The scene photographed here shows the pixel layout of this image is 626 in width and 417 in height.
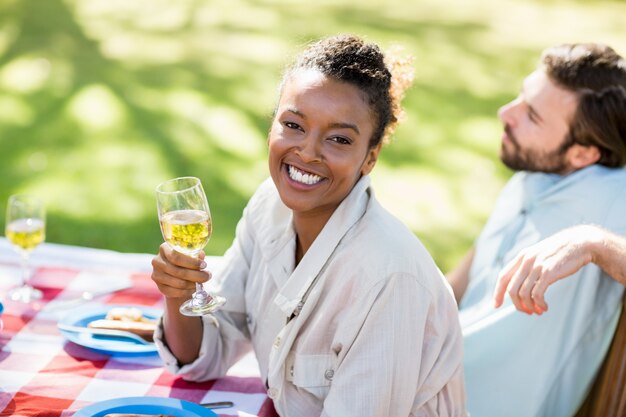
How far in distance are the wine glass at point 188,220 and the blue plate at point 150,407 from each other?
289 millimetres

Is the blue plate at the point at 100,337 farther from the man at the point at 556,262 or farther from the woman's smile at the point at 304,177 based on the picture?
the man at the point at 556,262

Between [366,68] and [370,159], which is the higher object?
[366,68]

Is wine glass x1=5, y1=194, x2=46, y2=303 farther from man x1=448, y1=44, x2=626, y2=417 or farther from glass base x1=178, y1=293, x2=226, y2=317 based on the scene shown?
man x1=448, y1=44, x2=626, y2=417

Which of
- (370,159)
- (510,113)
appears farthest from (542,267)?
(510,113)

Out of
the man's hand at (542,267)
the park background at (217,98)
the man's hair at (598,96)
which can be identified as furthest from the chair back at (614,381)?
the park background at (217,98)

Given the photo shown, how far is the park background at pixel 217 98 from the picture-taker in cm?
664

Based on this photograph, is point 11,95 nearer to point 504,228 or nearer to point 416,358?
point 504,228

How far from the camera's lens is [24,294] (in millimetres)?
3320

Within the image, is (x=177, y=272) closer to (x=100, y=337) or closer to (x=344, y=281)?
(x=344, y=281)

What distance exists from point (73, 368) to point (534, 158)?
1.98 metres

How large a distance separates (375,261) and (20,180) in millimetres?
4763

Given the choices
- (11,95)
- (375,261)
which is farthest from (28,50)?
(375,261)

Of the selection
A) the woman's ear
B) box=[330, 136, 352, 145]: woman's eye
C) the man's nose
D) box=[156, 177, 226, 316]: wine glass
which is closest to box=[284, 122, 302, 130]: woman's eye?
box=[330, 136, 352, 145]: woman's eye

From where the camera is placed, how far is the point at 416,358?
2549mm
